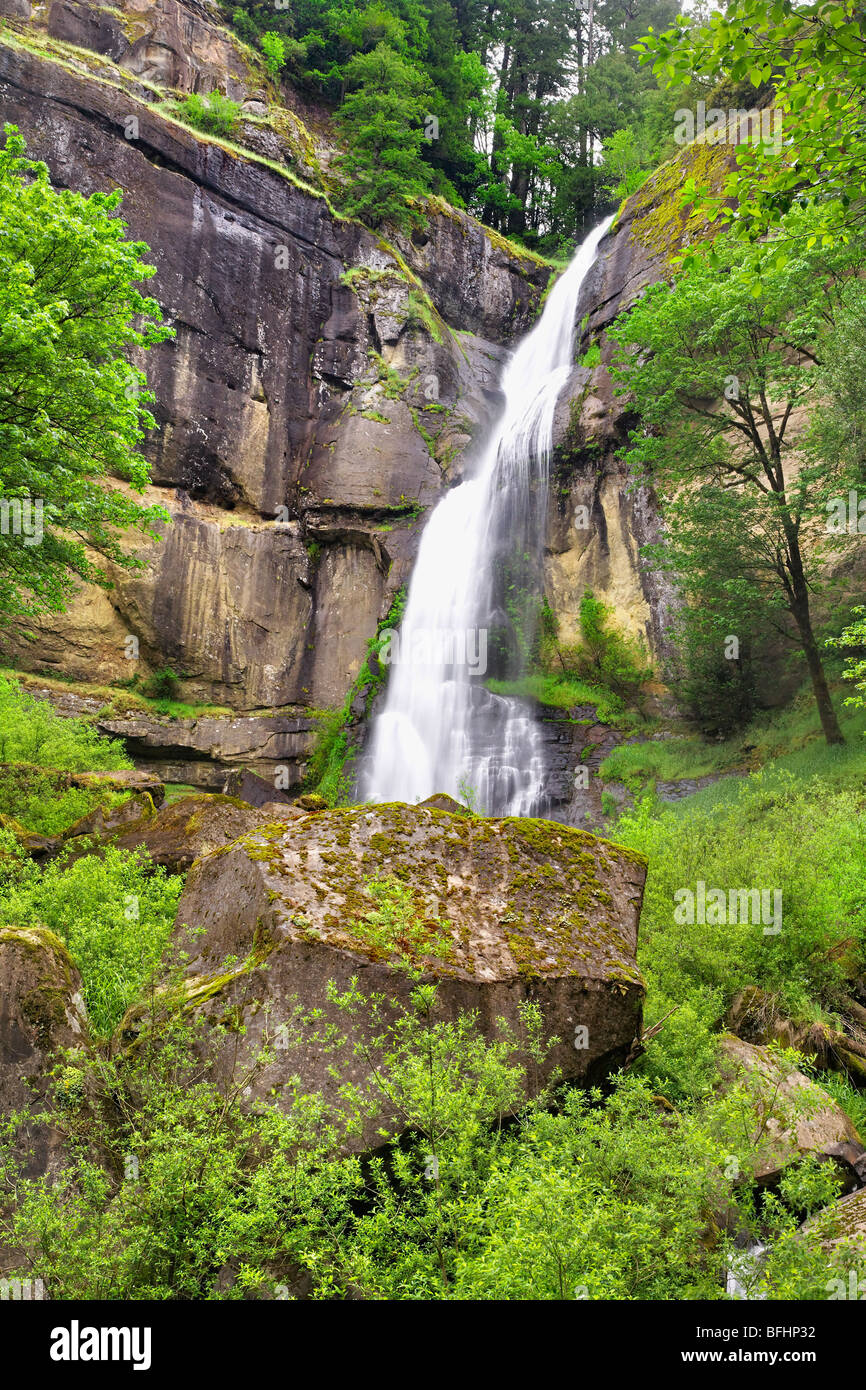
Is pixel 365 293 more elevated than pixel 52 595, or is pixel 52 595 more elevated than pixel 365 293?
pixel 365 293

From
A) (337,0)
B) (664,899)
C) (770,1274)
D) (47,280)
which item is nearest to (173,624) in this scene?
(47,280)

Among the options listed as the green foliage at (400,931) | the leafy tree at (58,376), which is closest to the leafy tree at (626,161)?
the leafy tree at (58,376)

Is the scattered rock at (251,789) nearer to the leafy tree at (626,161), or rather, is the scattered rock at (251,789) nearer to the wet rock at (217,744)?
Result: the wet rock at (217,744)

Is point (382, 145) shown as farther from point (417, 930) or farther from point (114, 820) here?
point (417, 930)

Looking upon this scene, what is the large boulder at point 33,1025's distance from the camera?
3.80 m

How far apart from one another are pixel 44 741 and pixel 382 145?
1306 inches

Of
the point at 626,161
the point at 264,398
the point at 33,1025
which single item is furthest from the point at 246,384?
the point at 33,1025

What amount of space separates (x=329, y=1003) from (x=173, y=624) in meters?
23.6

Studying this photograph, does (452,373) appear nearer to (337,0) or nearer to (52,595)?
(337,0)

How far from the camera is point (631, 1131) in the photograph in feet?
12.6

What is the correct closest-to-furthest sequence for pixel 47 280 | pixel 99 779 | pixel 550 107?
pixel 47 280 < pixel 99 779 < pixel 550 107

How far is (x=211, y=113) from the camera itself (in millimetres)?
29297

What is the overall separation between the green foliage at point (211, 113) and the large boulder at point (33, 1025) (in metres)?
34.6

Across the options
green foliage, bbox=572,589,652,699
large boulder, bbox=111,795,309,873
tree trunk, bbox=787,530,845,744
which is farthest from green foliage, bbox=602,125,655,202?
large boulder, bbox=111,795,309,873
